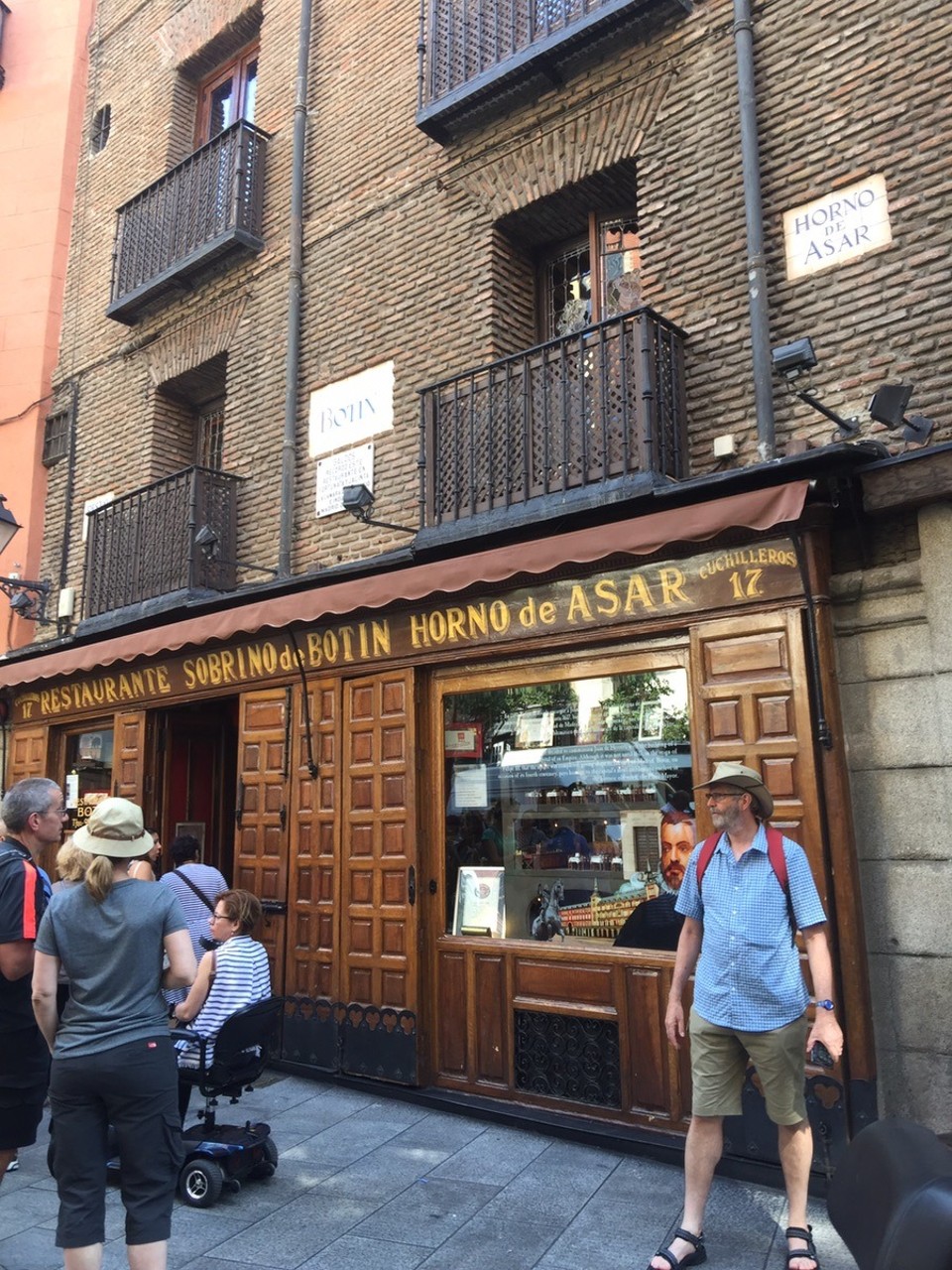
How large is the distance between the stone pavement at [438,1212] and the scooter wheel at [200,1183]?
0.20ft

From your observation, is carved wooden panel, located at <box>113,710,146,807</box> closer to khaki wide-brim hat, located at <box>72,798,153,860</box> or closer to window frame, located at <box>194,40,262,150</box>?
khaki wide-brim hat, located at <box>72,798,153,860</box>

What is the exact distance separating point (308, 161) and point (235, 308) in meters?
1.57

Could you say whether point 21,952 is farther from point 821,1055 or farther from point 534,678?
point 534,678

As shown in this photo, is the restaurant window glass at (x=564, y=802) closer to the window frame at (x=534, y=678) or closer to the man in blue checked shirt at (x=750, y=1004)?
the window frame at (x=534, y=678)

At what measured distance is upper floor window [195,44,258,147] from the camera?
11.2m

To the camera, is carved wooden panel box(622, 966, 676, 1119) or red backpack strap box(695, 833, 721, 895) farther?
carved wooden panel box(622, 966, 676, 1119)

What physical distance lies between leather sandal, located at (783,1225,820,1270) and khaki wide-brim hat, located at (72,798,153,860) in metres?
2.86

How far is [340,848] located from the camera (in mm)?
6980

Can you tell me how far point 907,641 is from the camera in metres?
5.01

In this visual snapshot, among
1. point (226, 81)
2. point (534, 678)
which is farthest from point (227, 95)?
point (534, 678)

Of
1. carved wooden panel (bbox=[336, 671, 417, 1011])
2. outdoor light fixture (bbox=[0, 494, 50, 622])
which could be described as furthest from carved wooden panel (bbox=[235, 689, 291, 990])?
outdoor light fixture (bbox=[0, 494, 50, 622])

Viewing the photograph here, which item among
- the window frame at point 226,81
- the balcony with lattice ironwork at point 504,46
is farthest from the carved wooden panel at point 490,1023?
the window frame at point 226,81

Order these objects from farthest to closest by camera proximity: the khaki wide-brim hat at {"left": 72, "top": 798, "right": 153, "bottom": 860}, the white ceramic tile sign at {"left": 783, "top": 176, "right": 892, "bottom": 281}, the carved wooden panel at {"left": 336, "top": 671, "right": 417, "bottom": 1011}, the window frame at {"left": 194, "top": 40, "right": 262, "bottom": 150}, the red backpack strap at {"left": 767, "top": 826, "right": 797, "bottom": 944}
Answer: the window frame at {"left": 194, "top": 40, "right": 262, "bottom": 150} → the carved wooden panel at {"left": 336, "top": 671, "right": 417, "bottom": 1011} → the white ceramic tile sign at {"left": 783, "top": 176, "right": 892, "bottom": 281} → the red backpack strap at {"left": 767, "top": 826, "right": 797, "bottom": 944} → the khaki wide-brim hat at {"left": 72, "top": 798, "right": 153, "bottom": 860}

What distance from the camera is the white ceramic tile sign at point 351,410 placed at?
8258mm
